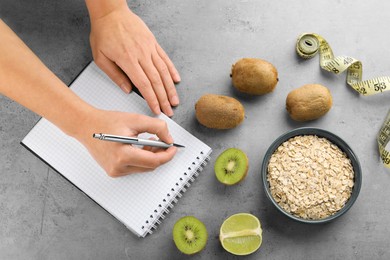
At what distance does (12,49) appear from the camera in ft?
4.22

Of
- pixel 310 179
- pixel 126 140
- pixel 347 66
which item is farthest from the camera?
pixel 347 66

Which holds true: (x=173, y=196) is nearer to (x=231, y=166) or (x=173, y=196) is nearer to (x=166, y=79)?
(x=231, y=166)

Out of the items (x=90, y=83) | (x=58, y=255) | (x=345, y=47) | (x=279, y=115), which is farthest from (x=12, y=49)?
(x=345, y=47)

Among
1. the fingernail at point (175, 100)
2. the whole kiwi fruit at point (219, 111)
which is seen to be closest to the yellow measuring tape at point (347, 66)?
the whole kiwi fruit at point (219, 111)

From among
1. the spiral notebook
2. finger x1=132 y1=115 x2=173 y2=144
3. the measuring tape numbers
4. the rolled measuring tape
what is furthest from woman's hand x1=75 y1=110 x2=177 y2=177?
the rolled measuring tape

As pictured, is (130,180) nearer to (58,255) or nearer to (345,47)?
(58,255)

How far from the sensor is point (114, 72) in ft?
4.97

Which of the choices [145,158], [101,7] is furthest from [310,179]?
[101,7]

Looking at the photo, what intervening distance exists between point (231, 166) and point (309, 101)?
294mm

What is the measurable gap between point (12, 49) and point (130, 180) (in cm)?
49

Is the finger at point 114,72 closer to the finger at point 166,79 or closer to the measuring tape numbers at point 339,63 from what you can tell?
the finger at point 166,79

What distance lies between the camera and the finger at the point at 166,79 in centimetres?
152

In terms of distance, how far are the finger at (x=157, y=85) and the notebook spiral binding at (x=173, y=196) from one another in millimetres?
173

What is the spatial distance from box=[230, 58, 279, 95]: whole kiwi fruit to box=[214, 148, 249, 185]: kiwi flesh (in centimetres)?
19
